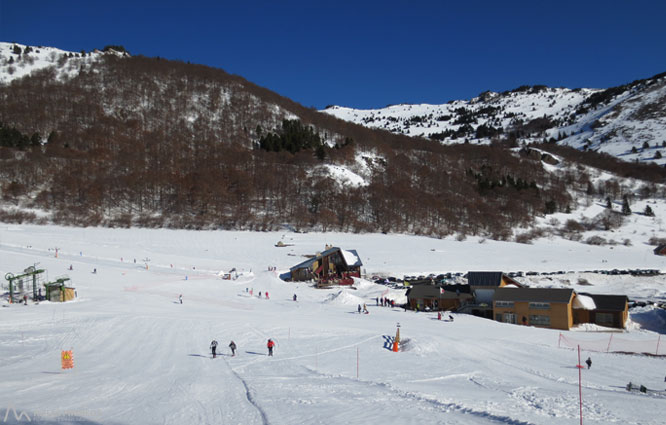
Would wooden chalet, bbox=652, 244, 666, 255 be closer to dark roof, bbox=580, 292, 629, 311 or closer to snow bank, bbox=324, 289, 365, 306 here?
dark roof, bbox=580, 292, 629, 311

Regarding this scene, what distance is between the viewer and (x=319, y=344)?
19812mm

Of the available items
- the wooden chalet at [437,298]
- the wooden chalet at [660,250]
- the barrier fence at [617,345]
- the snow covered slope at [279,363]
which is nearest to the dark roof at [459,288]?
the wooden chalet at [437,298]

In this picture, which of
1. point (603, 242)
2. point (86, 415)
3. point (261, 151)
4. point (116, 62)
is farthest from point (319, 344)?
point (116, 62)

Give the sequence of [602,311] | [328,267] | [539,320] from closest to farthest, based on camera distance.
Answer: [539,320] → [602,311] → [328,267]

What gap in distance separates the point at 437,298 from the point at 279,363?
20713 millimetres

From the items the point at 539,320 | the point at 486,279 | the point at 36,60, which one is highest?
the point at 36,60

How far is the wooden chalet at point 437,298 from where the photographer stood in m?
34.3

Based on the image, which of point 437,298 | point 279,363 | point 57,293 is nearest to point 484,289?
point 437,298

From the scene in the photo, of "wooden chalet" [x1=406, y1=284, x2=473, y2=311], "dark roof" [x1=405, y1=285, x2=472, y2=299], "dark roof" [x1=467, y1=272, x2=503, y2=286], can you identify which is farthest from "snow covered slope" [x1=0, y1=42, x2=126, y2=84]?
"dark roof" [x1=467, y1=272, x2=503, y2=286]

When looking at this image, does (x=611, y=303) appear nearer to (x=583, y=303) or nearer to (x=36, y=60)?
(x=583, y=303)

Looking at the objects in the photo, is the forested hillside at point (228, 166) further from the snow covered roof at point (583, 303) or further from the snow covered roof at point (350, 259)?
the snow covered roof at point (583, 303)

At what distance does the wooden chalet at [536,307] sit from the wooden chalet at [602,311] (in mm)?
913

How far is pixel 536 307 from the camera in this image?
2952cm

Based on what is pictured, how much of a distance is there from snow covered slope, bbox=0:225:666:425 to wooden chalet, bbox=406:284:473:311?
8.16 feet
